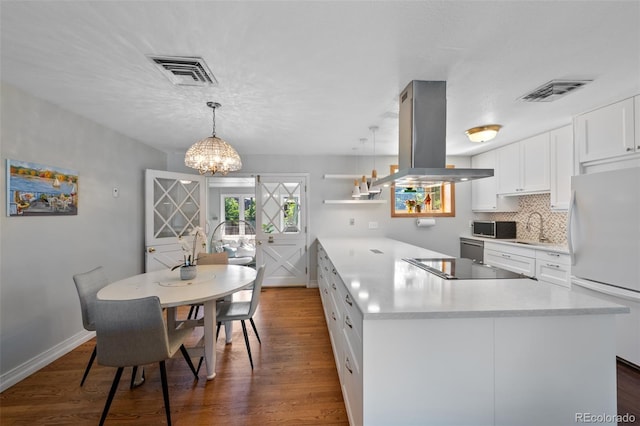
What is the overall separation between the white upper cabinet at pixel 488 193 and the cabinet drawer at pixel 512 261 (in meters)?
0.75

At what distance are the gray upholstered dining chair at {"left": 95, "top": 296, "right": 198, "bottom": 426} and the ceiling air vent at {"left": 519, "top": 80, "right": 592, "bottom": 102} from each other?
319 centimetres

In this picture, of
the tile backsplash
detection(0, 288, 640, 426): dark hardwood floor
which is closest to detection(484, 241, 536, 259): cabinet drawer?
the tile backsplash

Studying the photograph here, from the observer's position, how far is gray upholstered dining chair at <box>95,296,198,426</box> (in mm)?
1551

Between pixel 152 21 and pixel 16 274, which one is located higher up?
pixel 152 21

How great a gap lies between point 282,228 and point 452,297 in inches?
139

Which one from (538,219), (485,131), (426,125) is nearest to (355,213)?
(485,131)

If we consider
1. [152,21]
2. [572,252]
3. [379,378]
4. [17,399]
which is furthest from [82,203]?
[572,252]

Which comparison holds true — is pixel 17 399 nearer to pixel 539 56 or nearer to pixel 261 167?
pixel 261 167

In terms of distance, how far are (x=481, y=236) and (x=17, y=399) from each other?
541cm

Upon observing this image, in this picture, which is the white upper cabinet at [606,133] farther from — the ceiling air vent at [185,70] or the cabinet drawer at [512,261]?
the ceiling air vent at [185,70]

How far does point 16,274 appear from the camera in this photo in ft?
6.95

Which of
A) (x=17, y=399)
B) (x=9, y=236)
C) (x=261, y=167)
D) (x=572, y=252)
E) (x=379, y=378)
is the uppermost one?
(x=261, y=167)

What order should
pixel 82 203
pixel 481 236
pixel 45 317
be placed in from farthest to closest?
pixel 481 236 → pixel 82 203 → pixel 45 317

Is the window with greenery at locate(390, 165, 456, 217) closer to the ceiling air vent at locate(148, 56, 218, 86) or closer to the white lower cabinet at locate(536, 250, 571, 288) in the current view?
the white lower cabinet at locate(536, 250, 571, 288)
